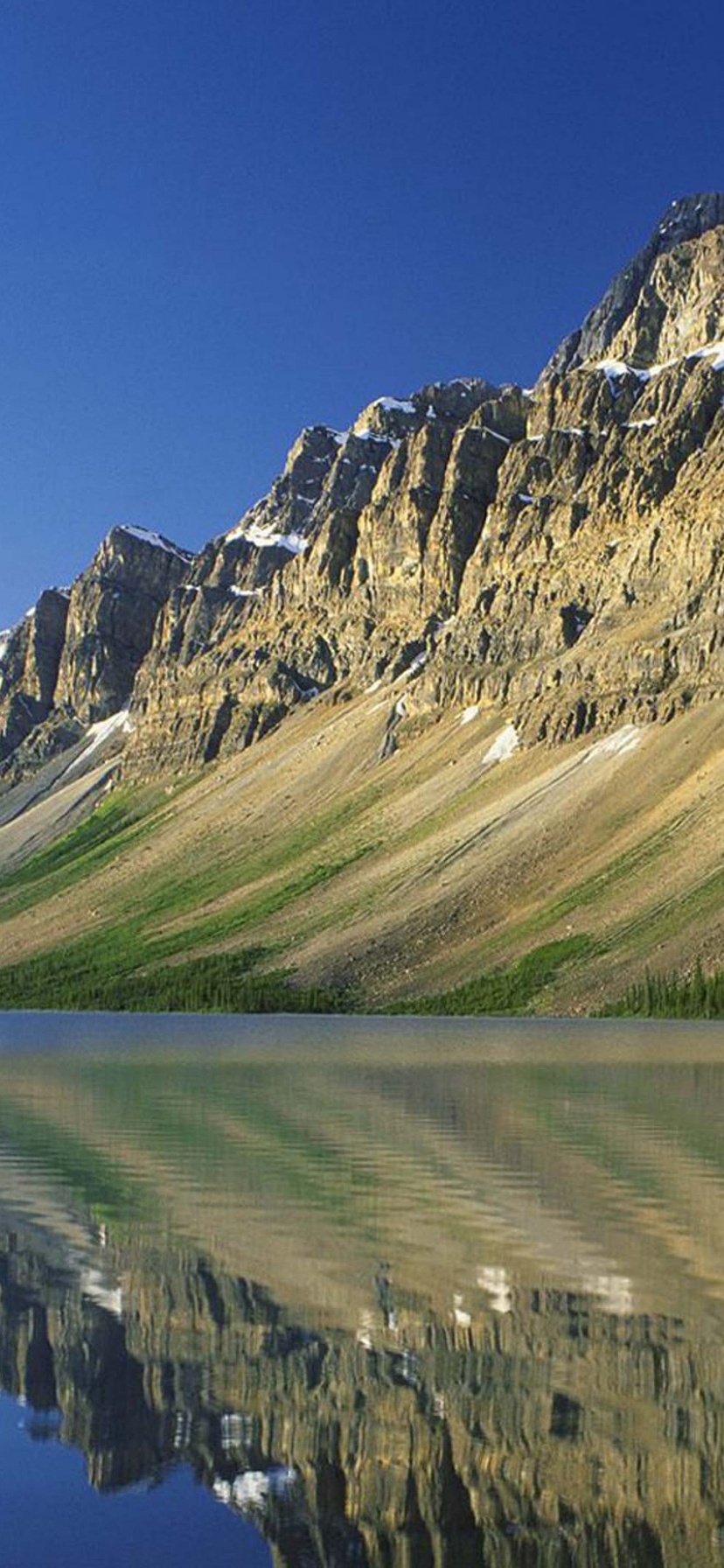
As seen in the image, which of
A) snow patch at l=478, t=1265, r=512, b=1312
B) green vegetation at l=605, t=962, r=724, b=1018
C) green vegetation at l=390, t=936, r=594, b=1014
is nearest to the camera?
snow patch at l=478, t=1265, r=512, b=1312

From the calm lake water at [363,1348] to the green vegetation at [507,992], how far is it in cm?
13818

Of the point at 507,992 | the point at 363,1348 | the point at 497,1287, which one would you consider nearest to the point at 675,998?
the point at 507,992

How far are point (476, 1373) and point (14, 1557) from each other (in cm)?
810

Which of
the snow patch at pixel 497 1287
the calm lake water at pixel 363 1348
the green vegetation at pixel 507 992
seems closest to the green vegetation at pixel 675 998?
the green vegetation at pixel 507 992

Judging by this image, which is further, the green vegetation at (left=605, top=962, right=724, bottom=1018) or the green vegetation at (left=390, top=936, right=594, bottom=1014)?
the green vegetation at (left=390, top=936, right=594, bottom=1014)

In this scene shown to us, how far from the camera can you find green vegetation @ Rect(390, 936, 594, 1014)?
193375 millimetres

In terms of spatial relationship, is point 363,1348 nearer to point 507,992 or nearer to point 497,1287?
point 497,1287

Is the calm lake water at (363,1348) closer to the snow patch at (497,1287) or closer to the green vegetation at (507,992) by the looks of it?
the snow patch at (497,1287)

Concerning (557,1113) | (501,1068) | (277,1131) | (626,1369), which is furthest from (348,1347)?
(501,1068)

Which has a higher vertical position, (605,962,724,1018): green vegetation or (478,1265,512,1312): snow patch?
(605,962,724,1018): green vegetation

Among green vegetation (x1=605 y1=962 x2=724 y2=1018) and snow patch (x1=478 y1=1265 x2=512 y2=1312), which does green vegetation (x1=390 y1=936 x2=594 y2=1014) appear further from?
snow patch (x1=478 y1=1265 x2=512 y2=1312)

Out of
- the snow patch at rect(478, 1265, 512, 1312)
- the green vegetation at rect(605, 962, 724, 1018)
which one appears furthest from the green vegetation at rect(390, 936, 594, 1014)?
the snow patch at rect(478, 1265, 512, 1312)

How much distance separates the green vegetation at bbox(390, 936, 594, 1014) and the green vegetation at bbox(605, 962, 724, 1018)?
12910 millimetres

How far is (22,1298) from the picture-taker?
28078 millimetres
